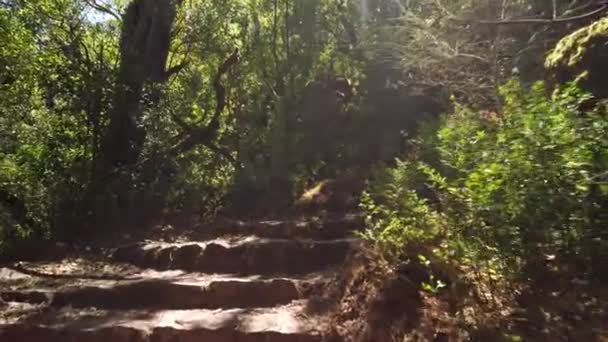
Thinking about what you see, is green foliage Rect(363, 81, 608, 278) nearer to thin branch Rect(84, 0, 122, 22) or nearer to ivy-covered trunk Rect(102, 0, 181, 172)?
ivy-covered trunk Rect(102, 0, 181, 172)

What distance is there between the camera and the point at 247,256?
22.6 ft

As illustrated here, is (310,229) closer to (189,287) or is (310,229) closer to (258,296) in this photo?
(258,296)

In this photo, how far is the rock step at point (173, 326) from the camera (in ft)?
15.8

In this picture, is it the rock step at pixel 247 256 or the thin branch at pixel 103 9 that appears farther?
the thin branch at pixel 103 9

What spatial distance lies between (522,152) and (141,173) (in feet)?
27.1

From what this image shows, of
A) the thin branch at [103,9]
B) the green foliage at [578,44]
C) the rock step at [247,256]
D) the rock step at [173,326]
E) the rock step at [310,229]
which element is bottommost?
the rock step at [173,326]

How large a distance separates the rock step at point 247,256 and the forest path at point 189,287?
0.01 metres

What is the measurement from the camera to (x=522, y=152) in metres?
3.46

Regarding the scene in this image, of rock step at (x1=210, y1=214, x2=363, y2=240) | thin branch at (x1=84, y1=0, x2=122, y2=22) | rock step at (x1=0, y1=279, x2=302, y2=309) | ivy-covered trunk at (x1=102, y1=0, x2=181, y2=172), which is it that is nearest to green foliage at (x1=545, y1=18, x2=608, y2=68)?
rock step at (x1=210, y1=214, x2=363, y2=240)

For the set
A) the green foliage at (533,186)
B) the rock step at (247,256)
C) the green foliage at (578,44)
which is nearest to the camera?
the green foliage at (533,186)

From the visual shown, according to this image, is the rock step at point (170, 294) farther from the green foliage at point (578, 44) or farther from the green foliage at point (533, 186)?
the green foliage at point (578, 44)

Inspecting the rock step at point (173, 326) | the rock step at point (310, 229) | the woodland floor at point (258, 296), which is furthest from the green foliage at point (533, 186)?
the rock step at point (310, 229)

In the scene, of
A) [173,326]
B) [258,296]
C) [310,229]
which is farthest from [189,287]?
[310,229]

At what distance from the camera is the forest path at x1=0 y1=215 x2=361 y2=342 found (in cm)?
514
